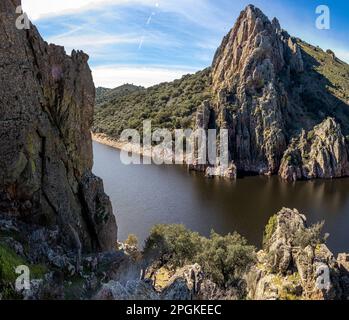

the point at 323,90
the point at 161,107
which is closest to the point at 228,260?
the point at 323,90

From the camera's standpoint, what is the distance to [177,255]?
39.7 metres

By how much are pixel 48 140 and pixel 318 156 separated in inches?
3619

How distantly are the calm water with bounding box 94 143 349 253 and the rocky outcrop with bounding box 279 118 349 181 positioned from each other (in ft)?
16.8

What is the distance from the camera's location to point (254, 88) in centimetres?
12138

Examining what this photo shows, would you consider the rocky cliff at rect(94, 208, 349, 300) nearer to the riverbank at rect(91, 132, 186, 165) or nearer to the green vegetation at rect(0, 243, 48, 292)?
the green vegetation at rect(0, 243, 48, 292)

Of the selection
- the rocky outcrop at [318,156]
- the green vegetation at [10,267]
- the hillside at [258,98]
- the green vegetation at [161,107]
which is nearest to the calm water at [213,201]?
the rocky outcrop at [318,156]

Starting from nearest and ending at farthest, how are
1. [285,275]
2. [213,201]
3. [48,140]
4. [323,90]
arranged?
[48,140] < [285,275] < [213,201] < [323,90]

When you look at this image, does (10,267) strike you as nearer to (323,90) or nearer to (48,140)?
(48,140)

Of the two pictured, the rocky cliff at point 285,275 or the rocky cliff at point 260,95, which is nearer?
the rocky cliff at point 285,275

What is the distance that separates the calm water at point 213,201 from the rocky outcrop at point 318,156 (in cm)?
512

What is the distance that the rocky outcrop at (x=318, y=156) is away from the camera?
102m

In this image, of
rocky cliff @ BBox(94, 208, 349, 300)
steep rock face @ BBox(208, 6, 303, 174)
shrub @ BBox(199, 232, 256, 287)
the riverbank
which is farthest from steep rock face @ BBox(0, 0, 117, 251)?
the riverbank

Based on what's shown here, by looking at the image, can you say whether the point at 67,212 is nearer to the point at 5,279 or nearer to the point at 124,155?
the point at 5,279

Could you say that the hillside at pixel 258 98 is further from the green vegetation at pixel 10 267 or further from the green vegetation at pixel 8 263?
the green vegetation at pixel 8 263
